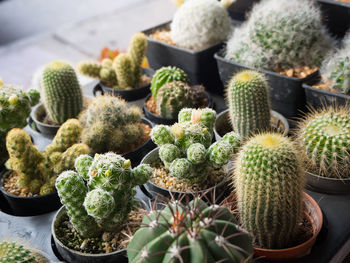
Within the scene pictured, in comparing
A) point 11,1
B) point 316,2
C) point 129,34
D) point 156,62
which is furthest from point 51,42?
point 316,2

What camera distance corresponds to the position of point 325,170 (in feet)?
4.01

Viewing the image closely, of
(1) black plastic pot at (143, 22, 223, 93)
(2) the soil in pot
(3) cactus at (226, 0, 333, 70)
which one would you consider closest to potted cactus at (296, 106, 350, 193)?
(3) cactus at (226, 0, 333, 70)

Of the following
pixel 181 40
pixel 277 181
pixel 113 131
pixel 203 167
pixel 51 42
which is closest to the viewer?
pixel 277 181

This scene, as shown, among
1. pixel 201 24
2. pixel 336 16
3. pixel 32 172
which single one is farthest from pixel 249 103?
pixel 336 16

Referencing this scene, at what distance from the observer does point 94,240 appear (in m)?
1.09

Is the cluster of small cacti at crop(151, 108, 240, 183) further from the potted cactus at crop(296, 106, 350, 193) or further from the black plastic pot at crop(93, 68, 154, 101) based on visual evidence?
the black plastic pot at crop(93, 68, 154, 101)

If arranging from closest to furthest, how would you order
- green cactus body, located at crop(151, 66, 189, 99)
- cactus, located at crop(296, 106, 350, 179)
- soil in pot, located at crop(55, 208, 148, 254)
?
soil in pot, located at crop(55, 208, 148, 254), cactus, located at crop(296, 106, 350, 179), green cactus body, located at crop(151, 66, 189, 99)

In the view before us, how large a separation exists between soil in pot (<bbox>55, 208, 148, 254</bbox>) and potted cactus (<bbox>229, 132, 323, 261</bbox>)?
10.8 inches

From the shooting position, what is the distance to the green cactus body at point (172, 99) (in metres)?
1.55

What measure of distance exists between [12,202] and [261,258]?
0.79 meters

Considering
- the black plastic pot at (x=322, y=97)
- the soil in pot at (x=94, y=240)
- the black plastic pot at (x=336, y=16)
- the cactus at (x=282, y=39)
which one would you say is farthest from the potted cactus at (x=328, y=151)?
the black plastic pot at (x=336, y=16)

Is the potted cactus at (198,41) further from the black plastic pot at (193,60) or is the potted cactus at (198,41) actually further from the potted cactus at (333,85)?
the potted cactus at (333,85)

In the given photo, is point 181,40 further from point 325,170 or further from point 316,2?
point 325,170

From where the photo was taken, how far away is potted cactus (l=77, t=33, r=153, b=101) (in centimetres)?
182
